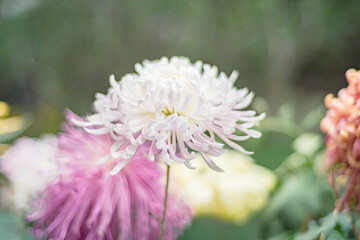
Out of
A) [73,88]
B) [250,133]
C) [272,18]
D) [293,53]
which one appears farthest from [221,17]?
[250,133]

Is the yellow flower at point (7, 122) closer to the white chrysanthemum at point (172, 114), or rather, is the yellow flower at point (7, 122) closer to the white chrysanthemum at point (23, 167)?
the white chrysanthemum at point (23, 167)

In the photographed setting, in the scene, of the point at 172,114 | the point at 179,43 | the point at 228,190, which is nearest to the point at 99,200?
the point at 172,114

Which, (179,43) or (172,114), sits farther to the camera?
(179,43)

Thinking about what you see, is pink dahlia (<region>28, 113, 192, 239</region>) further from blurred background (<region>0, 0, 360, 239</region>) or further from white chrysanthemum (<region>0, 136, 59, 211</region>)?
blurred background (<region>0, 0, 360, 239</region>)

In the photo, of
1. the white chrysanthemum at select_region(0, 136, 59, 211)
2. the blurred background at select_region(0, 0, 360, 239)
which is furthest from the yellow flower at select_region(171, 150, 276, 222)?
the blurred background at select_region(0, 0, 360, 239)

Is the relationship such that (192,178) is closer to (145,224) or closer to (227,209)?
(227,209)

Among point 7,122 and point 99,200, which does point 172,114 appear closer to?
point 99,200
